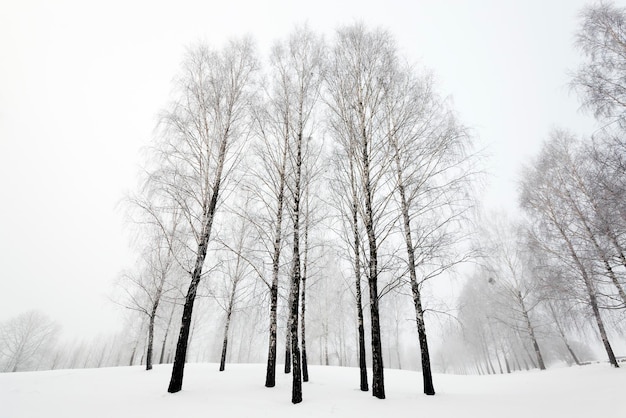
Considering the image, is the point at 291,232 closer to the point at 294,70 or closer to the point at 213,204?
the point at 213,204

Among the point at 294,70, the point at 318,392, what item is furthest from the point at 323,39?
the point at 318,392

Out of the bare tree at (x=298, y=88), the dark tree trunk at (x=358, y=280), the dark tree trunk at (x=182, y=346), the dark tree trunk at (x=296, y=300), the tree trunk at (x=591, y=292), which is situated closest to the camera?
the dark tree trunk at (x=296, y=300)

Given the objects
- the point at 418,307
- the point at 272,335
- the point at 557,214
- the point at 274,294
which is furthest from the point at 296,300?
the point at 557,214

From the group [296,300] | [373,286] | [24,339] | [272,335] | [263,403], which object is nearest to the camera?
[263,403]

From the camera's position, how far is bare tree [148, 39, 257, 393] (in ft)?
26.0

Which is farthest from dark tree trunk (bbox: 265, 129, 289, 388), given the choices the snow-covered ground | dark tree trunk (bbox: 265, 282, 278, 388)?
the snow-covered ground

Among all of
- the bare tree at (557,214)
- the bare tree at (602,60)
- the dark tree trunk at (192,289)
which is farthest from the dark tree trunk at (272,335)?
the bare tree at (557,214)

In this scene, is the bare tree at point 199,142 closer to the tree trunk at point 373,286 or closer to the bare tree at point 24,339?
the tree trunk at point 373,286

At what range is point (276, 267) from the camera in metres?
8.16

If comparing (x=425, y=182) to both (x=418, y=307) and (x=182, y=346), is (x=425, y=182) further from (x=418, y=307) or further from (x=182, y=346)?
(x=182, y=346)

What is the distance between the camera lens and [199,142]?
30.0 feet

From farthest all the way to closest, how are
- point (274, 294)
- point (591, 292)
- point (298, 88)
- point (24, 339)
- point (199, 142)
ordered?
point (24, 339), point (591, 292), point (298, 88), point (199, 142), point (274, 294)

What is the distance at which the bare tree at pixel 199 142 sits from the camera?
7.93 m

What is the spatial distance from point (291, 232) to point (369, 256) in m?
2.50
